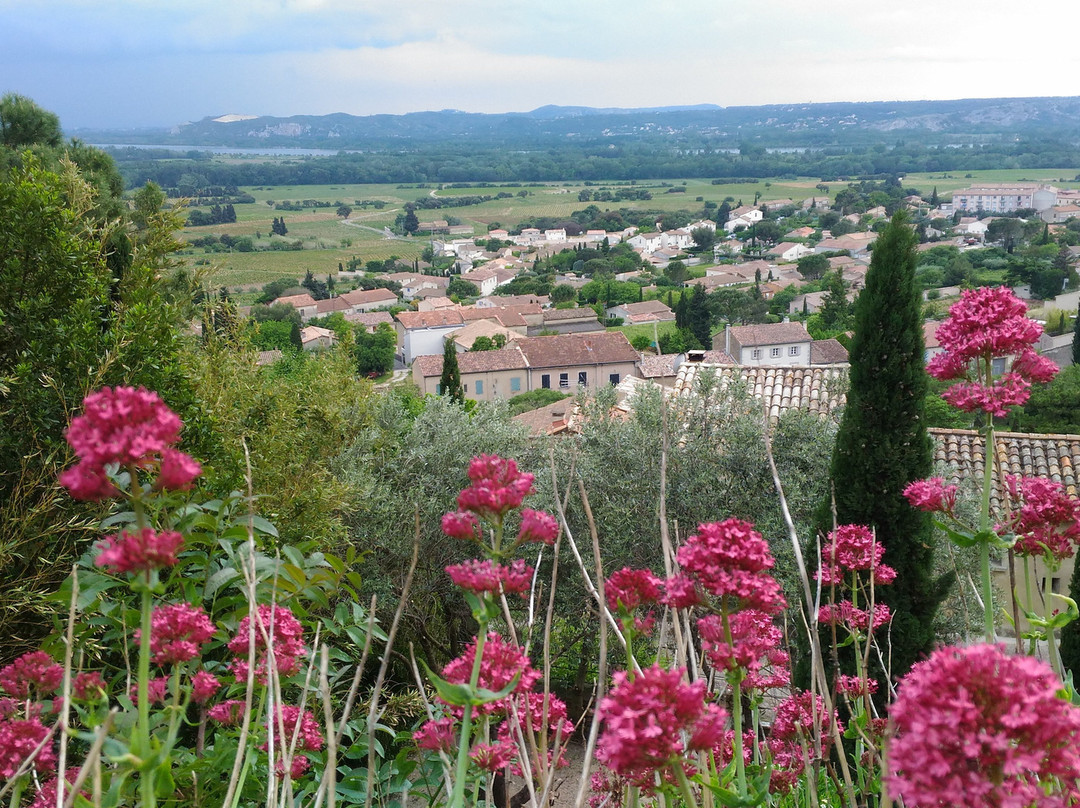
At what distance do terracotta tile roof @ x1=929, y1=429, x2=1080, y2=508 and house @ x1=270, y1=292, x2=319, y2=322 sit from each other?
62359 mm

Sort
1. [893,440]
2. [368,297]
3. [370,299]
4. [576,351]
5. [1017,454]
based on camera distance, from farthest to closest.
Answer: [368,297] → [370,299] → [576,351] → [1017,454] → [893,440]

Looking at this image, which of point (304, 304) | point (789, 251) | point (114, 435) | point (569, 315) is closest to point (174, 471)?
point (114, 435)

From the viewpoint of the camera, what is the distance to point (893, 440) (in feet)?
23.2

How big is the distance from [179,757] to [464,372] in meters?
43.1

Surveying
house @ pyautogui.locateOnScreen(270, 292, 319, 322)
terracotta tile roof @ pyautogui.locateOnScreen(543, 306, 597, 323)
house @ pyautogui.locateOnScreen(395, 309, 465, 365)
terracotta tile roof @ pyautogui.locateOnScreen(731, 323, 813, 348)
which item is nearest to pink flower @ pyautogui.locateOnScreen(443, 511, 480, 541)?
terracotta tile roof @ pyautogui.locateOnScreen(731, 323, 813, 348)

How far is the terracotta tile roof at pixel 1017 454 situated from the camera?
→ 11.1 metres

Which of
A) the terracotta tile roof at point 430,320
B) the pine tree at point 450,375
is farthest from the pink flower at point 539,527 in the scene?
the terracotta tile roof at point 430,320

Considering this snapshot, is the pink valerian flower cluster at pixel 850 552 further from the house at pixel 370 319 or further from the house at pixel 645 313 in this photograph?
the house at pixel 645 313

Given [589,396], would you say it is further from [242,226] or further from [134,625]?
[242,226]

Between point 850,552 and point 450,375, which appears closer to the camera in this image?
point 850,552

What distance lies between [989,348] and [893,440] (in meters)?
5.19

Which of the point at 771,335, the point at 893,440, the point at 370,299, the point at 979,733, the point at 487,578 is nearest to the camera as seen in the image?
the point at 979,733

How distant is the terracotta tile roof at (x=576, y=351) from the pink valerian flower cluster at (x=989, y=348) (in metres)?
43.6

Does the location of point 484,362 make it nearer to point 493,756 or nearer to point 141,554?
point 493,756
